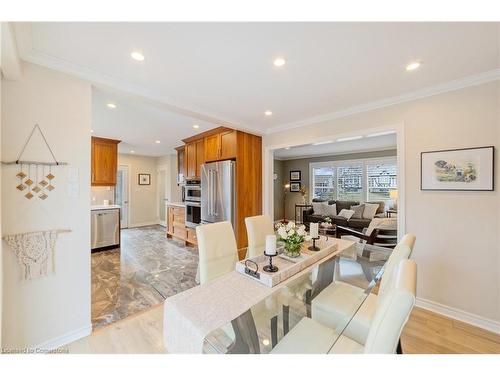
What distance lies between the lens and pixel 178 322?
1062 millimetres

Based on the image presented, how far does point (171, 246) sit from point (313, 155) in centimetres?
556

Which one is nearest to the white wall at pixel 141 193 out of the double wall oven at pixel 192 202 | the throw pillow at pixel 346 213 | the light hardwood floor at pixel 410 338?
the double wall oven at pixel 192 202

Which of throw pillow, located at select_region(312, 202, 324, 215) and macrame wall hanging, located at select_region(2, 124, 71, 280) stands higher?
macrame wall hanging, located at select_region(2, 124, 71, 280)

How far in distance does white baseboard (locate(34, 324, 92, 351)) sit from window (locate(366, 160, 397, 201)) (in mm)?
6981

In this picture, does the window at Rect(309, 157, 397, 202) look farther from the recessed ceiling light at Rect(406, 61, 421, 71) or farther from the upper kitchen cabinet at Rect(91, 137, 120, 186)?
the upper kitchen cabinet at Rect(91, 137, 120, 186)

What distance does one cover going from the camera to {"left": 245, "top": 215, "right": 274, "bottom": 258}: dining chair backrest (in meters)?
2.35

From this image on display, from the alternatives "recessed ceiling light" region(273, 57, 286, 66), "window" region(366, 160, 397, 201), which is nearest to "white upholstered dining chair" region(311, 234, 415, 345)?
"recessed ceiling light" region(273, 57, 286, 66)

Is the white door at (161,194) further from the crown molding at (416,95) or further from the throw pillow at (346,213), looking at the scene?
the throw pillow at (346,213)

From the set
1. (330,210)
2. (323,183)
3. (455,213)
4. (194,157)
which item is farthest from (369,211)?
(194,157)

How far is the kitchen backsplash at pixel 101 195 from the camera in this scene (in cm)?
546

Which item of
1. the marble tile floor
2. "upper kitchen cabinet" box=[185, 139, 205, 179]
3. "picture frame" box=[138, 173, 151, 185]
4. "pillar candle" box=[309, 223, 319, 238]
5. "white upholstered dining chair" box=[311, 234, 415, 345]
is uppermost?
"upper kitchen cabinet" box=[185, 139, 205, 179]
